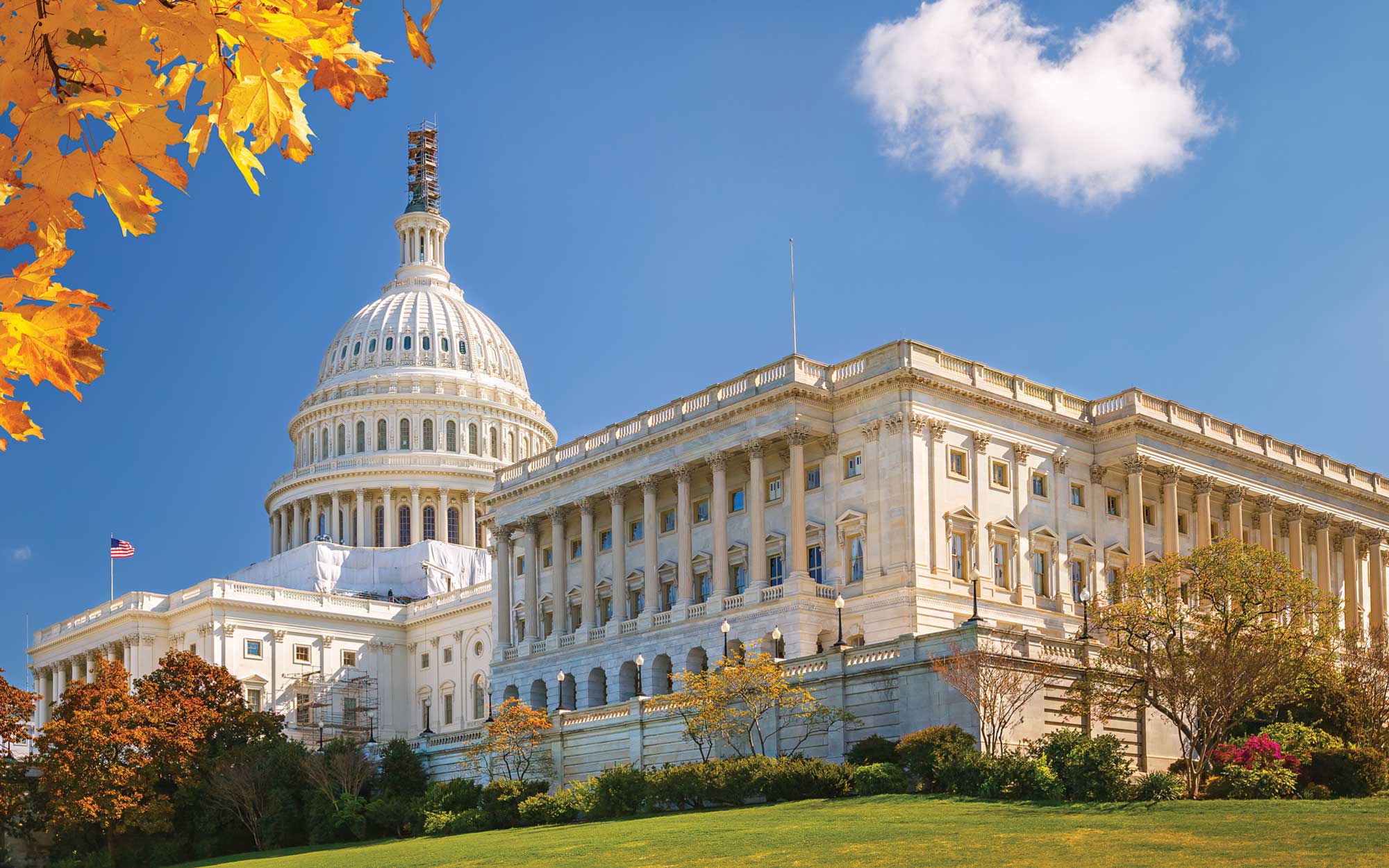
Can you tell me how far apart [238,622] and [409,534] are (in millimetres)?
31662

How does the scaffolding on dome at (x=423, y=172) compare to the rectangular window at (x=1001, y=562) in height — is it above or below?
above

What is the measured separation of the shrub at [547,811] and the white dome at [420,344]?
9826cm

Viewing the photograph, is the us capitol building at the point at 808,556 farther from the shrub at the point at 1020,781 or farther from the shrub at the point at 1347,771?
the shrub at the point at 1347,771

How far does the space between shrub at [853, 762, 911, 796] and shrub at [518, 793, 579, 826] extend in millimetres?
12689

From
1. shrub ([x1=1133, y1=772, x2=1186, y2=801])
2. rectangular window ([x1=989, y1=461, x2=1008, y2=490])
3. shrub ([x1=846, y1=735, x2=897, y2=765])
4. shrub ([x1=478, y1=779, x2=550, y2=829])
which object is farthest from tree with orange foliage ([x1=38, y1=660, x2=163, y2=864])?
shrub ([x1=1133, y1=772, x2=1186, y2=801])

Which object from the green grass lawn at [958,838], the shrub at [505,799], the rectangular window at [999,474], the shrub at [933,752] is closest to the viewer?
the green grass lawn at [958,838]

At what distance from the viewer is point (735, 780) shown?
2101 inches

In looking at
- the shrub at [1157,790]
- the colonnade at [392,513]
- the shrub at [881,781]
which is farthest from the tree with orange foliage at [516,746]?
the colonnade at [392,513]

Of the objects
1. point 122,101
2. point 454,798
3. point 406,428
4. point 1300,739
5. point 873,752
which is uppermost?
point 406,428

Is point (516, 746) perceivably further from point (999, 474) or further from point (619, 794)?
point (999, 474)

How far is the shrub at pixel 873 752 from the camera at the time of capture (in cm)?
5350

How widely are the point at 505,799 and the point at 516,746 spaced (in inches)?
256

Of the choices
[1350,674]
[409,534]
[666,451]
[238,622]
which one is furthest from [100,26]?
[409,534]

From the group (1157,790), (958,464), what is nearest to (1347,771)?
(1157,790)
